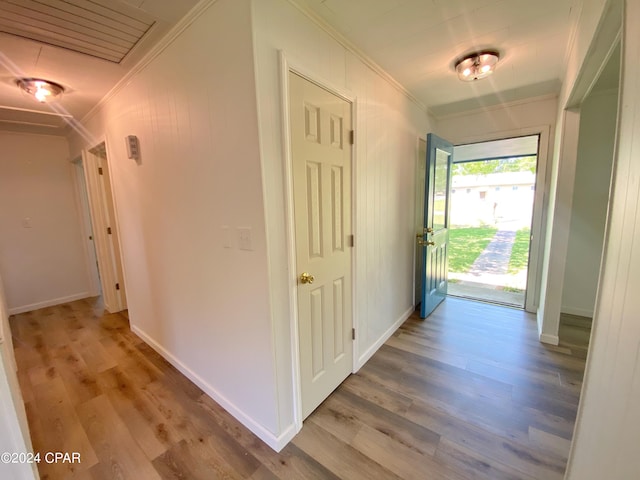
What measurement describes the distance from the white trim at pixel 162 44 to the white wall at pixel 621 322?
5.67 feet

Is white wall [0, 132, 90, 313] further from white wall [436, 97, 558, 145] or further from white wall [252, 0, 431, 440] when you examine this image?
white wall [436, 97, 558, 145]

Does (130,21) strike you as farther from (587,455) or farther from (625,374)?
(587,455)

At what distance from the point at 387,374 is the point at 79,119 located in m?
4.35


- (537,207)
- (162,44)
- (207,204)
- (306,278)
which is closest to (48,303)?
(207,204)

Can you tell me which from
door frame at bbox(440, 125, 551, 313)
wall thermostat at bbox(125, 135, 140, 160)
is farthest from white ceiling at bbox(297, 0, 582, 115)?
wall thermostat at bbox(125, 135, 140, 160)

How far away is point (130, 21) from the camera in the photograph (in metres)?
1.47

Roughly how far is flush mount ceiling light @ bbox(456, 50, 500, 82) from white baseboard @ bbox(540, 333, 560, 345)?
7.96 feet

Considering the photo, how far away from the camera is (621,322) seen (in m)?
0.73

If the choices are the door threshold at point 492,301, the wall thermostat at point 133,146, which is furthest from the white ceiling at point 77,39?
the door threshold at point 492,301

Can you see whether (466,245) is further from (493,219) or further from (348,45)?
(348,45)

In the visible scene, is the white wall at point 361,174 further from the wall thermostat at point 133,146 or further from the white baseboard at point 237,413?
the wall thermostat at point 133,146

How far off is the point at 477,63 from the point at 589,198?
2092 mm

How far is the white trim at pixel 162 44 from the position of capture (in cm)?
138

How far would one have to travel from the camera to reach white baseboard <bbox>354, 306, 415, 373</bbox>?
218 centimetres
